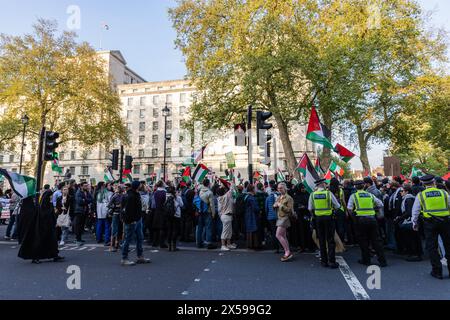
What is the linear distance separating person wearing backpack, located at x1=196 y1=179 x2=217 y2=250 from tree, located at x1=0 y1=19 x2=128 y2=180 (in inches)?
1080

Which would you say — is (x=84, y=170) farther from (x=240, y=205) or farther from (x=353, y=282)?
(x=353, y=282)

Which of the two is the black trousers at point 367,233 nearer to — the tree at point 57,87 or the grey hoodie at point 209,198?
the grey hoodie at point 209,198

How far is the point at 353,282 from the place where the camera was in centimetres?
601

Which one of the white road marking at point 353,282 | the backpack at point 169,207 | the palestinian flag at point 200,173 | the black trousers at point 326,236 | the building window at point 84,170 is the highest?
the building window at point 84,170

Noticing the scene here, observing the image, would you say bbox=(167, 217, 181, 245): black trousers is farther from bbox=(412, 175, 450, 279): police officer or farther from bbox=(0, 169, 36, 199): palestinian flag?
bbox=(412, 175, 450, 279): police officer

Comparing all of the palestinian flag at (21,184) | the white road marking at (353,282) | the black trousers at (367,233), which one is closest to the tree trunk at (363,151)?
the black trousers at (367,233)

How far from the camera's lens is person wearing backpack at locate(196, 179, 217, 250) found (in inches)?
400

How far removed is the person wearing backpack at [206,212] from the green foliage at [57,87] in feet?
90.0

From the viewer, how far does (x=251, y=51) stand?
762 inches

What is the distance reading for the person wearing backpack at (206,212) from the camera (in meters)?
10.2

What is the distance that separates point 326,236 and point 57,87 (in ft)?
110

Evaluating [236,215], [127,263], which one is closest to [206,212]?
[236,215]

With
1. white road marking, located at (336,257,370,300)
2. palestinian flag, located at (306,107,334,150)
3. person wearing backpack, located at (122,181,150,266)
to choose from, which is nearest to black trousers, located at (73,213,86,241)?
person wearing backpack, located at (122,181,150,266)
